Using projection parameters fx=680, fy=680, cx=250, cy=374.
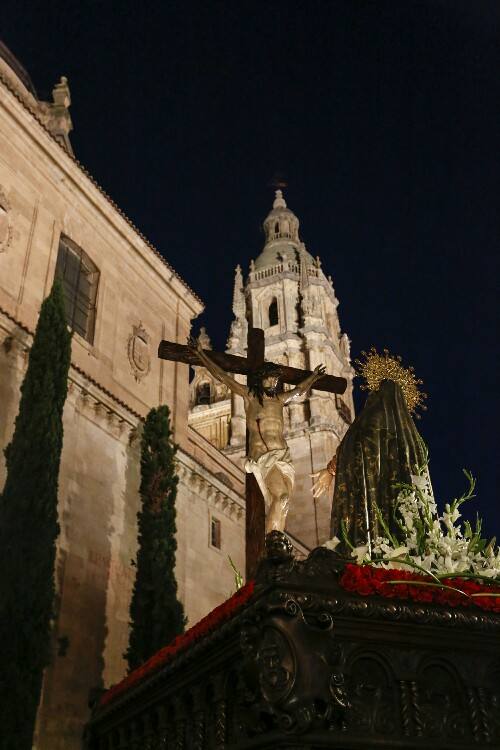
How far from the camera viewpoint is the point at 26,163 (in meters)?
18.0

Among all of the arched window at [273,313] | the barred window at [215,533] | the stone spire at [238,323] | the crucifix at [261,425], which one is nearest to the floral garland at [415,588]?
the crucifix at [261,425]

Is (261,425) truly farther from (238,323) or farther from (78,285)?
(238,323)

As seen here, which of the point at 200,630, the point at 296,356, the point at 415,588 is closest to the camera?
the point at 415,588

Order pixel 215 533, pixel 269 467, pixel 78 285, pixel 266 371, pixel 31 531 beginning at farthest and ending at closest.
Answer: pixel 215 533 < pixel 78 285 < pixel 31 531 < pixel 266 371 < pixel 269 467

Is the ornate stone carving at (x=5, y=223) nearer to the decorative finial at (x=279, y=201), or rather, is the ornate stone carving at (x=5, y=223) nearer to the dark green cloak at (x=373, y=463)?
the dark green cloak at (x=373, y=463)

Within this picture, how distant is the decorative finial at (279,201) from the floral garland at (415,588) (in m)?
53.6

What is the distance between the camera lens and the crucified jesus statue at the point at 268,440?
841 cm

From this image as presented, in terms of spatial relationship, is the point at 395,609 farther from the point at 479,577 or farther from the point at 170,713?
the point at 170,713

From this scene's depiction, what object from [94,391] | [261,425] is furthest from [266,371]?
[94,391]

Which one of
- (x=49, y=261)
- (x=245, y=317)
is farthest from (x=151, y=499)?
(x=245, y=317)

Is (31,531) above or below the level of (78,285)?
below

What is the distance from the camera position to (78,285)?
62.3 ft

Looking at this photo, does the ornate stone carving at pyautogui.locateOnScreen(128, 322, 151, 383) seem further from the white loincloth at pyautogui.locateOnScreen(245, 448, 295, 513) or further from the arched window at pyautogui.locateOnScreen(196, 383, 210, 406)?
the arched window at pyautogui.locateOnScreen(196, 383, 210, 406)

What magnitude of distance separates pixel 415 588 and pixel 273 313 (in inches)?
1627
